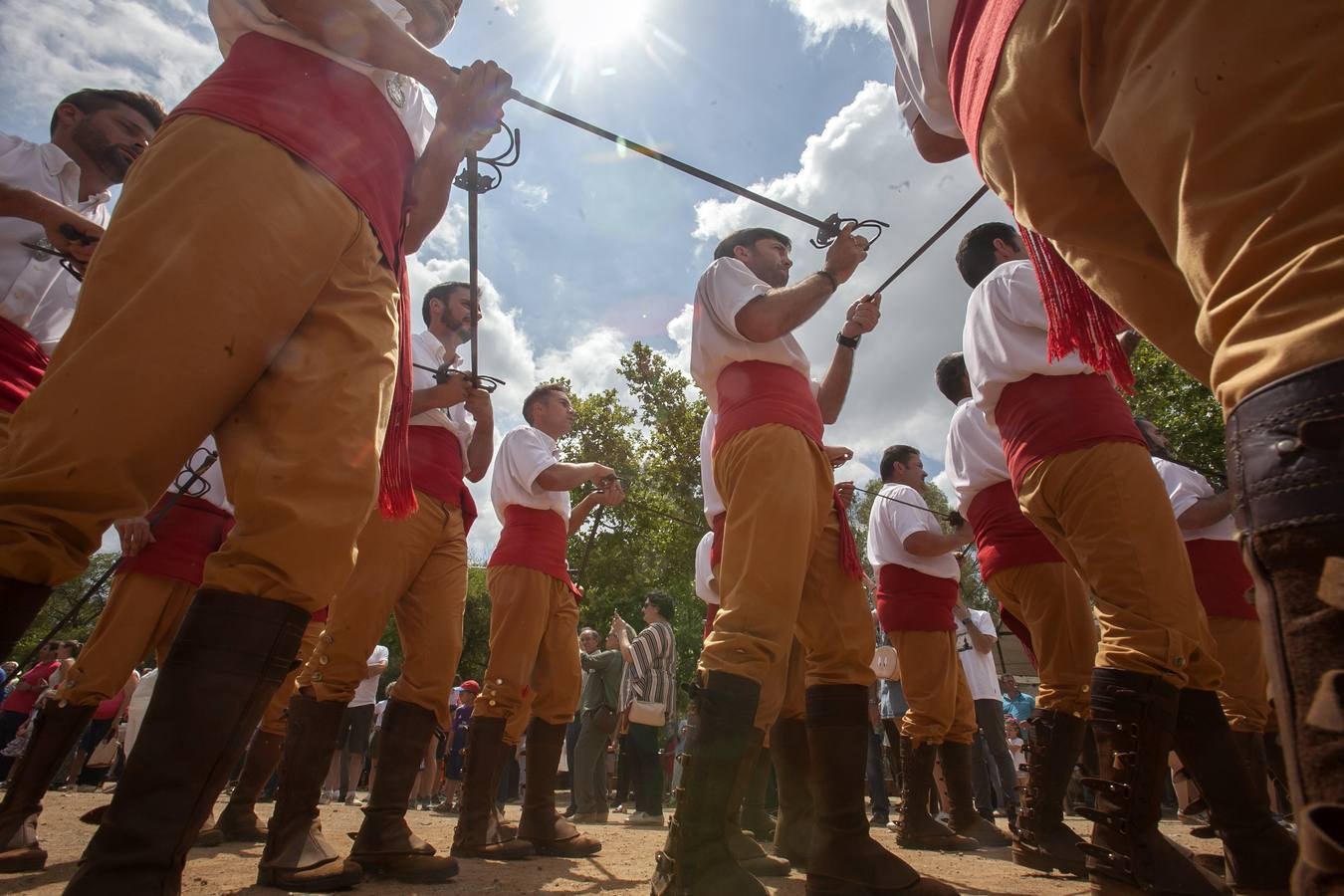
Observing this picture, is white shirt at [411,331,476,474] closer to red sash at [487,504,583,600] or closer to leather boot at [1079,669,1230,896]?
red sash at [487,504,583,600]

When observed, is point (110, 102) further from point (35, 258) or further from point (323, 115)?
point (323, 115)

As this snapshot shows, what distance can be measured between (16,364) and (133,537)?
1.49 metres

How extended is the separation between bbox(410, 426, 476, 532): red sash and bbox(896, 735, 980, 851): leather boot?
9.95 feet

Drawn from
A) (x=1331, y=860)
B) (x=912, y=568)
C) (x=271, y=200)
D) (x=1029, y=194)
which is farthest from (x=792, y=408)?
(x=912, y=568)

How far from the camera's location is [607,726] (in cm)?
901

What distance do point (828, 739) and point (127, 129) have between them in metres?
3.46

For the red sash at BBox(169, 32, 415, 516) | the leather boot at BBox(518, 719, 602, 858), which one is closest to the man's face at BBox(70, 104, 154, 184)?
the red sash at BBox(169, 32, 415, 516)

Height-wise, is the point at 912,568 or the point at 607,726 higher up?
the point at 912,568

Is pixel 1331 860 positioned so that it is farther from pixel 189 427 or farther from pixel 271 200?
pixel 271 200

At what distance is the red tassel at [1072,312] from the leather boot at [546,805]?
3.43 meters

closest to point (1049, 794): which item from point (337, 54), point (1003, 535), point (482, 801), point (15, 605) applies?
point (1003, 535)

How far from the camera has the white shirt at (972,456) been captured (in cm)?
404

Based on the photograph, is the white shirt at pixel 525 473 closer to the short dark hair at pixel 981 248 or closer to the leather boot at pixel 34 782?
the leather boot at pixel 34 782

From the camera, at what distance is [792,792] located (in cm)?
391
